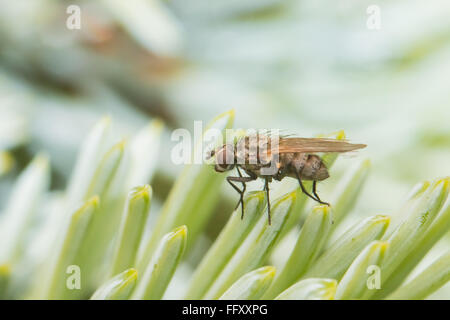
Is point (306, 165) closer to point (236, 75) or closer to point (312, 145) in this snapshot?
point (312, 145)

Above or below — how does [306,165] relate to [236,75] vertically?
below

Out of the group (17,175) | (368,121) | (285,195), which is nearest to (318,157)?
(285,195)

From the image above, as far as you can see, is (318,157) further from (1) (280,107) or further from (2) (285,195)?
(1) (280,107)

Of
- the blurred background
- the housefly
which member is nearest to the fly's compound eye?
the housefly

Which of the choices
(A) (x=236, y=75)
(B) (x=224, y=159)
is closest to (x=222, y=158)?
(B) (x=224, y=159)

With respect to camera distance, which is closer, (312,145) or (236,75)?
(312,145)

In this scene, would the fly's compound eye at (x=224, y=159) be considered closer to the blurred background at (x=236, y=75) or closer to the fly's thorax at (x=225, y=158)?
the fly's thorax at (x=225, y=158)

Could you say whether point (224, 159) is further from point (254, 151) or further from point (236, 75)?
point (236, 75)

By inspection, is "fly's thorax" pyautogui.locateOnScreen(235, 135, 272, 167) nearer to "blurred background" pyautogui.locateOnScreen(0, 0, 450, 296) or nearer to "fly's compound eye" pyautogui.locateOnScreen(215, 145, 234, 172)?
"fly's compound eye" pyautogui.locateOnScreen(215, 145, 234, 172)
